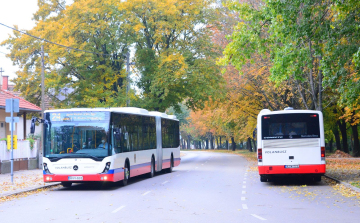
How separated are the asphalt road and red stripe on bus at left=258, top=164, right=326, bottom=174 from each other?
56 centimetres

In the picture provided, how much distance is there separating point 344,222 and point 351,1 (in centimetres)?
738

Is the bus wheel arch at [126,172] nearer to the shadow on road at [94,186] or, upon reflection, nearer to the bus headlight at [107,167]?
the shadow on road at [94,186]

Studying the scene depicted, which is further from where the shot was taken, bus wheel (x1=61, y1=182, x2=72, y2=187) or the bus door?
the bus door

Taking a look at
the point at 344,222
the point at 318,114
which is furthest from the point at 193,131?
the point at 344,222

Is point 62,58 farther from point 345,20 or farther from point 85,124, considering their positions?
point 345,20

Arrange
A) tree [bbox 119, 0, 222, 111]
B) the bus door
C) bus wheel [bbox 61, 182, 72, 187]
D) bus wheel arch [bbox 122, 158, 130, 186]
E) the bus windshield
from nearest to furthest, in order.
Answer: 1. the bus windshield
2. bus wheel [bbox 61, 182, 72, 187]
3. bus wheel arch [bbox 122, 158, 130, 186]
4. the bus door
5. tree [bbox 119, 0, 222, 111]

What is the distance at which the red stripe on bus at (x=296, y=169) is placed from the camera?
18.0 metres

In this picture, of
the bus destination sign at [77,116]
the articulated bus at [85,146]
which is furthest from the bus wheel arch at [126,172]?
the bus destination sign at [77,116]

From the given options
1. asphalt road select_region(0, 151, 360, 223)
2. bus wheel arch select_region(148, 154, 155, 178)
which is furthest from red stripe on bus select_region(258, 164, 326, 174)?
bus wheel arch select_region(148, 154, 155, 178)

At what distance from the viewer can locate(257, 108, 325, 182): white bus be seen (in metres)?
18.1

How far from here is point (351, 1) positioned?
14.6 metres

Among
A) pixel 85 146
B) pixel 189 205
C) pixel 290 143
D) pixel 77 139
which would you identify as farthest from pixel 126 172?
pixel 189 205

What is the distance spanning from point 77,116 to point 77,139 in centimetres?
90

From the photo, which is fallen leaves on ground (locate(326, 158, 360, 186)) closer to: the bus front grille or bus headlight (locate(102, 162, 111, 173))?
the bus front grille
